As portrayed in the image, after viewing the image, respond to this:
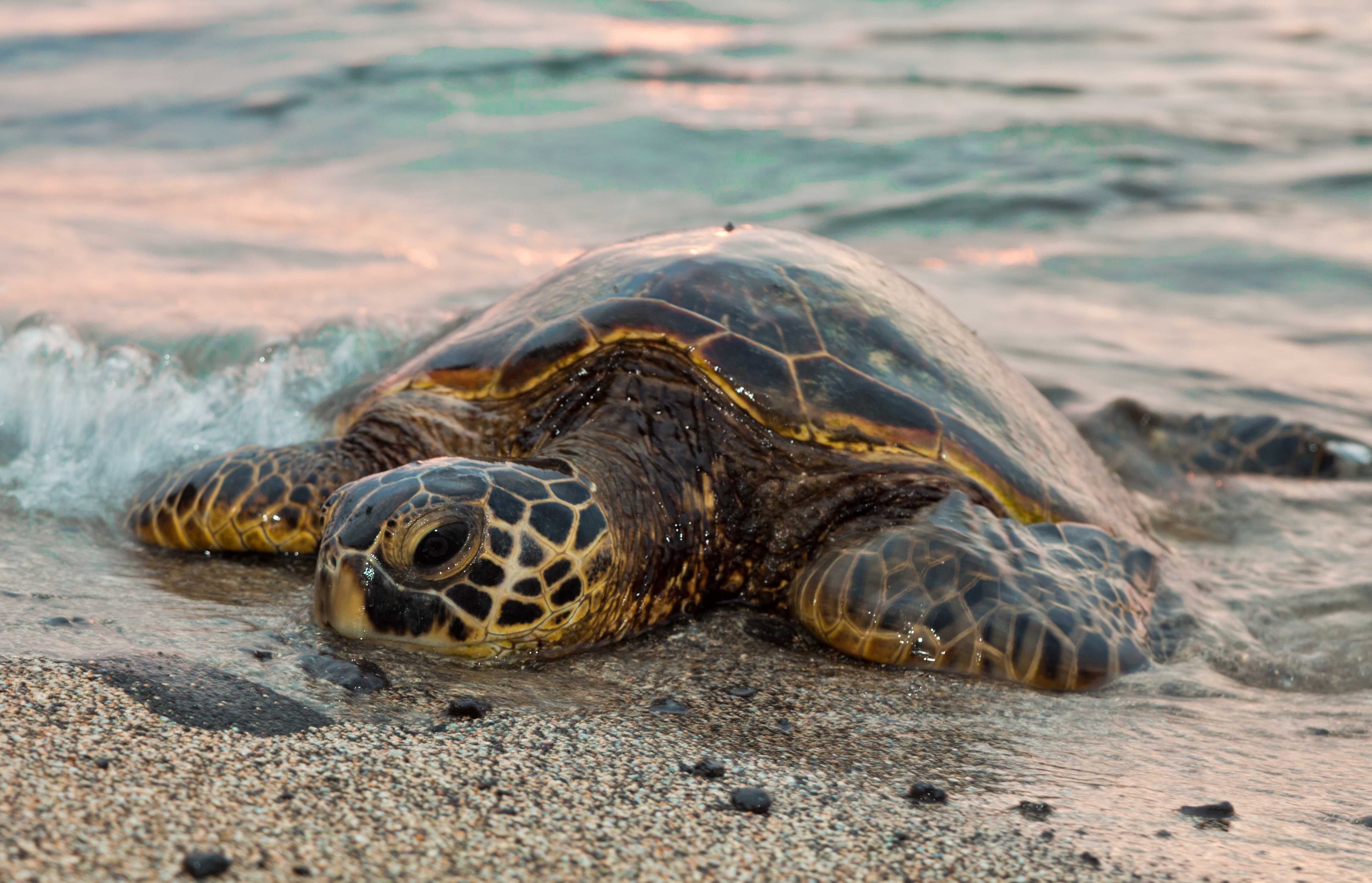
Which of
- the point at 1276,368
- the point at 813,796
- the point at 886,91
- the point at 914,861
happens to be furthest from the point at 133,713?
the point at 886,91

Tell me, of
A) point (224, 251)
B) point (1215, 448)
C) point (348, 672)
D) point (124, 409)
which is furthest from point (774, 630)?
point (224, 251)

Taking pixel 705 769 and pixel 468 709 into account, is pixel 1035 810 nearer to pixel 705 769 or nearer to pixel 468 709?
pixel 705 769

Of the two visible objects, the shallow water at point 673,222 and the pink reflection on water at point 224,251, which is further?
the pink reflection on water at point 224,251

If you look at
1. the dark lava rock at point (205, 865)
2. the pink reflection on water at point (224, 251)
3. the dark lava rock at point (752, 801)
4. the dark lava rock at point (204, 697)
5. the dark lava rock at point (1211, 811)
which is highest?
the pink reflection on water at point (224, 251)

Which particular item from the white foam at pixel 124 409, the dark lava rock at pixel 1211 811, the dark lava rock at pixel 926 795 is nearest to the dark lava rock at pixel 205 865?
the dark lava rock at pixel 926 795

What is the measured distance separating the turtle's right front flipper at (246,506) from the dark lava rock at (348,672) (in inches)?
38.4

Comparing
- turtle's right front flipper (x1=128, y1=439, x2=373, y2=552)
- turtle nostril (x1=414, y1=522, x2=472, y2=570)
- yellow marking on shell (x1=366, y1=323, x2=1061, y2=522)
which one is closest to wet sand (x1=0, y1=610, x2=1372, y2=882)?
turtle nostril (x1=414, y1=522, x2=472, y2=570)

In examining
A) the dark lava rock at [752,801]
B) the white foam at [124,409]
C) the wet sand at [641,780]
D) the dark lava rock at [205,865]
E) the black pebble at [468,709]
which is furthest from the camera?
the white foam at [124,409]

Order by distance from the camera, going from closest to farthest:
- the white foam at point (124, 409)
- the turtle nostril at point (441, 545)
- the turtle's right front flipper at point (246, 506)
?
the turtle nostril at point (441, 545), the turtle's right front flipper at point (246, 506), the white foam at point (124, 409)

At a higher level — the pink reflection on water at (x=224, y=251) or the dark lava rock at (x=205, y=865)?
the pink reflection on water at (x=224, y=251)

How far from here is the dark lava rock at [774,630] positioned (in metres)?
3.32

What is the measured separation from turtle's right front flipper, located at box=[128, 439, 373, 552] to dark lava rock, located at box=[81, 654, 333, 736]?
3.82ft

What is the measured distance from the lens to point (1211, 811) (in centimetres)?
234

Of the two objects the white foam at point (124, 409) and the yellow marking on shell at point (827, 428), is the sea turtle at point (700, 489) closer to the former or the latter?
the yellow marking on shell at point (827, 428)
